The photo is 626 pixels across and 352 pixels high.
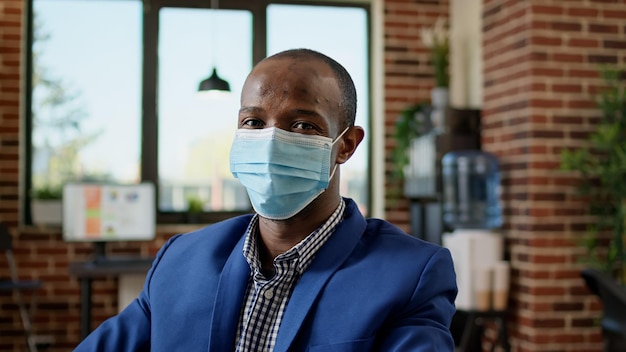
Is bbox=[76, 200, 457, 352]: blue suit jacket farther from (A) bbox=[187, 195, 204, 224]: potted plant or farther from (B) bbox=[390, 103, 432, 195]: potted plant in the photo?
(A) bbox=[187, 195, 204, 224]: potted plant

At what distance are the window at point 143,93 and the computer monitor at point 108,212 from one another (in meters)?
0.62

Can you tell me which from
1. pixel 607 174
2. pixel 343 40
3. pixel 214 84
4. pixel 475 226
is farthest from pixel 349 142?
pixel 343 40

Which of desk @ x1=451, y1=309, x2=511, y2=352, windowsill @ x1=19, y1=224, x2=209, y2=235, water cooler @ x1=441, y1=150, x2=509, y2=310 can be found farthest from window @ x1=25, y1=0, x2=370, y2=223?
desk @ x1=451, y1=309, x2=511, y2=352

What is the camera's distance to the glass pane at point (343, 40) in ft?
17.0

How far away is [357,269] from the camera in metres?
1.06

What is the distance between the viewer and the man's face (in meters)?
1.06

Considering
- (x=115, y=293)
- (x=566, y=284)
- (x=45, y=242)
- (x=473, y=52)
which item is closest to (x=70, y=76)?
(x=45, y=242)

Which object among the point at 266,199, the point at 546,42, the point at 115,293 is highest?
the point at 546,42

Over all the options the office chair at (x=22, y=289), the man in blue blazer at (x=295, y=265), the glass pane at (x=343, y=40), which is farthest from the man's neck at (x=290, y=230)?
the glass pane at (x=343, y=40)

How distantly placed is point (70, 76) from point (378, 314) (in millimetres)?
4328

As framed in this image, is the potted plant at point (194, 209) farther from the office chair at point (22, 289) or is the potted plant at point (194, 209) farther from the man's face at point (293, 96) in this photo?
the man's face at point (293, 96)

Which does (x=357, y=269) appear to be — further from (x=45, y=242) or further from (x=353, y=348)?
(x=45, y=242)

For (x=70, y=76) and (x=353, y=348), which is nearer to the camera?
(x=353, y=348)

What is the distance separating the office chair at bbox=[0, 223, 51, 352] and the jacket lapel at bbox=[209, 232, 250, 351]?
3.42m
